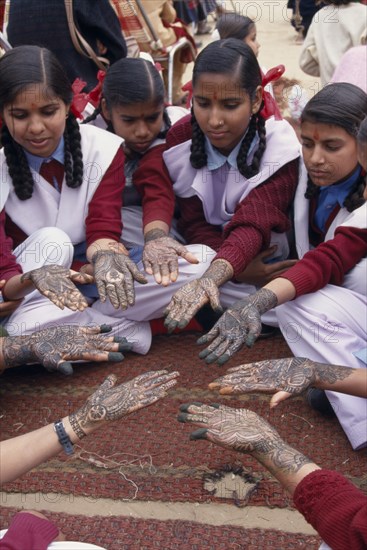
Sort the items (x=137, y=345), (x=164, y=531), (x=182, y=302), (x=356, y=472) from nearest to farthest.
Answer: (x=164, y=531)
(x=356, y=472)
(x=182, y=302)
(x=137, y=345)

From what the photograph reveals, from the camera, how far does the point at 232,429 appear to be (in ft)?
6.56

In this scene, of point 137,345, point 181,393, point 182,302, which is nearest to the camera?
point 182,302

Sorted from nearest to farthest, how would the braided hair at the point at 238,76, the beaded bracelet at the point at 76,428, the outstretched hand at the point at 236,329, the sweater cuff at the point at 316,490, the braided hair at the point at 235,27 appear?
the sweater cuff at the point at 316,490 < the beaded bracelet at the point at 76,428 < the outstretched hand at the point at 236,329 < the braided hair at the point at 238,76 < the braided hair at the point at 235,27

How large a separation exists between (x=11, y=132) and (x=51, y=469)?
1.32m

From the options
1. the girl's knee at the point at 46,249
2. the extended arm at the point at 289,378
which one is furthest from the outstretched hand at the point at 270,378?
the girl's knee at the point at 46,249

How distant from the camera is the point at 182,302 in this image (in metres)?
2.69

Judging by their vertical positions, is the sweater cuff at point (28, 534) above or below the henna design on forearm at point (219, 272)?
above

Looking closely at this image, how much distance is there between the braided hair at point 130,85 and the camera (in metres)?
3.27

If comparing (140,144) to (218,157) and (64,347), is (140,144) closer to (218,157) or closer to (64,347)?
(218,157)

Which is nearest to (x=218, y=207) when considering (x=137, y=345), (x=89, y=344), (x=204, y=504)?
(x=137, y=345)

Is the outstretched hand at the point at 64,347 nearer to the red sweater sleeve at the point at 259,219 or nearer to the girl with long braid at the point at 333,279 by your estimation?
the girl with long braid at the point at 333,279

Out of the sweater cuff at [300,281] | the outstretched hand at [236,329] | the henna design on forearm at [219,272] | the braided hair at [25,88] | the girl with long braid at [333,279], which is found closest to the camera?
the outstretched hand at [236,329]

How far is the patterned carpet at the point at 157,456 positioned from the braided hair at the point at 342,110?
846 millimetres

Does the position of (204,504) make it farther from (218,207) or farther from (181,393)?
(218,207)
